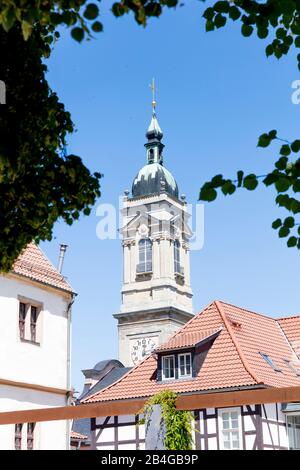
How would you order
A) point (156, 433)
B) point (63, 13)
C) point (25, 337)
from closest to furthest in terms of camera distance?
1. point (63, 13)
2. point (156, 433)
3. point (25, 337)

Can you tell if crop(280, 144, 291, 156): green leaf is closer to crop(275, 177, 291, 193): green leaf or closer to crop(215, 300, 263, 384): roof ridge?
crop(275, 177, 291, 193): green leaf

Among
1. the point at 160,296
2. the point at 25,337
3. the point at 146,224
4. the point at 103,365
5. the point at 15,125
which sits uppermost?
the point at 146,224

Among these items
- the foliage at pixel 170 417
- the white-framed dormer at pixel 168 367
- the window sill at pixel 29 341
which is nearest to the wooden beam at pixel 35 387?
the window sill at pixel 29 341

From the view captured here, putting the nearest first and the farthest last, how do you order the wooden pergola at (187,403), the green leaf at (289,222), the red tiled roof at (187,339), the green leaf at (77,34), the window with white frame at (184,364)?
1. the green leaf at (77,34)
2. the green leaf at (289,222)
3. the wooden pergola at (187,403)
4. the window with white frame at (184,364)
5. the red tiled roof at (187,339)

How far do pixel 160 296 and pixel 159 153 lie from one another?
16441 millimetres

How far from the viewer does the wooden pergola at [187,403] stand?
7926 mm

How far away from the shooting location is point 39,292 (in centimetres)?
2023

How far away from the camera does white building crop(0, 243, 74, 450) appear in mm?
18844

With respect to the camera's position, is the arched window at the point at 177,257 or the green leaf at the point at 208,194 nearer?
the green leaf at the point at 208,194

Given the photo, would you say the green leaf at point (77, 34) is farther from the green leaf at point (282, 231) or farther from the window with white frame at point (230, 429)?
the window with white frame at point (230, 429)

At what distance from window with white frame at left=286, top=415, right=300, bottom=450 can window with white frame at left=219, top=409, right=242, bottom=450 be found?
2007 millimetres

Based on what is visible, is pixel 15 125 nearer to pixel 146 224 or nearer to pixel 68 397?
pixel 68 397
